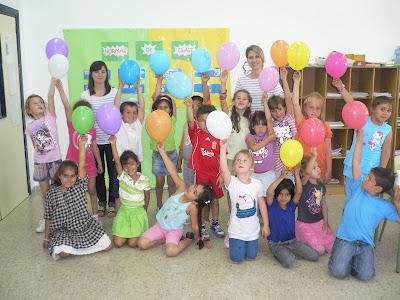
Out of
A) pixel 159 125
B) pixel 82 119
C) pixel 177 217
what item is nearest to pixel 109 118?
pixel 82 119

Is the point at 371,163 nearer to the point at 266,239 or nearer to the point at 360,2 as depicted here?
the point at 266,239

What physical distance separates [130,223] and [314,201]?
1.32 m

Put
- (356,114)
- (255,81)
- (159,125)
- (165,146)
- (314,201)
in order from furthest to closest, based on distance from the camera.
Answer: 1. (165,146)
2. (255,81)
3. (314,201)
4. (159,125)
5. (356,114)

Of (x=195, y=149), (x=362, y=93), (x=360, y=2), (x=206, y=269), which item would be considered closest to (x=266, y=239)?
(x=206, y=269)

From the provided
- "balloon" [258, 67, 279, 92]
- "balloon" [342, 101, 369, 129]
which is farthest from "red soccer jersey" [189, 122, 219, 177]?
"balloon" [342, 101, 369, 129]

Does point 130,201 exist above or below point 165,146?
below

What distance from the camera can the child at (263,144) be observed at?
9.72ft

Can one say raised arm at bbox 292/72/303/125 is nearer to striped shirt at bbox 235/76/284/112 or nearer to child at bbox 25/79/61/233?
striped shirt at bbox 235/76/284/112

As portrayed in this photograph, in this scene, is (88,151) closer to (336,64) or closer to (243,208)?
(243,208)

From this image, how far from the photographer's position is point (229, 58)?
304 cm

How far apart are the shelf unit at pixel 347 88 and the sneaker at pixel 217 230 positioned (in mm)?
1608

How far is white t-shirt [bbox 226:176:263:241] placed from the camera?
8.66ft

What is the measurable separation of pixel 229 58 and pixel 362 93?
188 centimetres

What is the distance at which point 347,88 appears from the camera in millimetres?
4121
